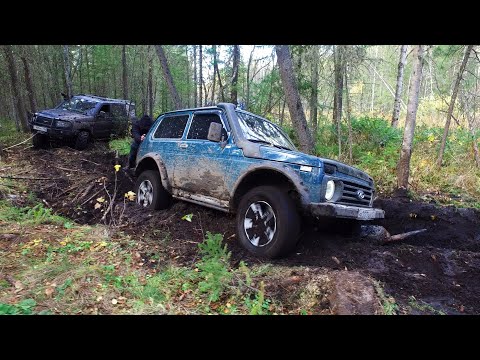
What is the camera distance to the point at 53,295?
325 cm

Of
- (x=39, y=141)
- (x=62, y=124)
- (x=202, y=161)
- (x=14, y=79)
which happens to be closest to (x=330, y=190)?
(x=202, y=161)

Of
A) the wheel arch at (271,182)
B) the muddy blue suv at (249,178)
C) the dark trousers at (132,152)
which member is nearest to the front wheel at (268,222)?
the muddy blue suv at (249,178)

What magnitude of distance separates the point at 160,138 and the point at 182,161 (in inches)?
41.4

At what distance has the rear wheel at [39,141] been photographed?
37.7 feet

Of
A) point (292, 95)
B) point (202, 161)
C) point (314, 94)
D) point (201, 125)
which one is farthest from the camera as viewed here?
point (314, 94)

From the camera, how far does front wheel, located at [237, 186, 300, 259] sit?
13.8ft

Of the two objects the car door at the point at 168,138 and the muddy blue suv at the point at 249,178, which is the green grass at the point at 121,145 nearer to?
the car door at the point at 168,138

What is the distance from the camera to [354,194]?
4648mm

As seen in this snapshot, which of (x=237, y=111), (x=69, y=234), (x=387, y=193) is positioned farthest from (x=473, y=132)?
(x=69, y=234)

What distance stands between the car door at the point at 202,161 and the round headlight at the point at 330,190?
153 centimetres

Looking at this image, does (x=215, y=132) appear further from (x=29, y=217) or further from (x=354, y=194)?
(x=29, y=217)

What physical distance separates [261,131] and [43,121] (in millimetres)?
9023

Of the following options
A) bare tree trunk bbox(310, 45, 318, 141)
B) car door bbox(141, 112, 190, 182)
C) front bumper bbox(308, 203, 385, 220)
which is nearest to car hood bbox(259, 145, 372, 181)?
front bumper bbox(308, 203, 385, 220)
